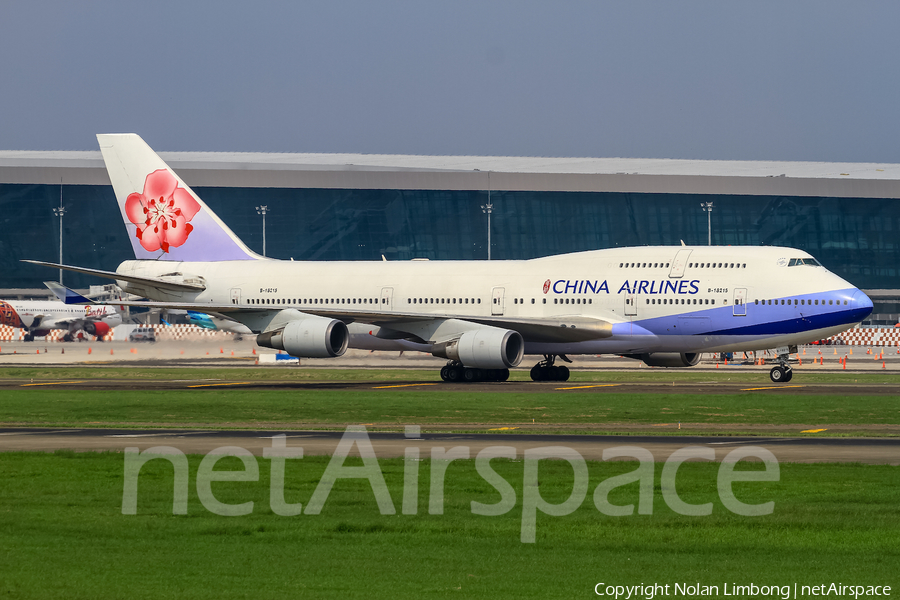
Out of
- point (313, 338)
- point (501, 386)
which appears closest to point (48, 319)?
point (313, 338)

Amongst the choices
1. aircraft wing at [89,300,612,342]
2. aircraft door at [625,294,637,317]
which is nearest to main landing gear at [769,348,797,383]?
aircraft door at [625,294,637,317]

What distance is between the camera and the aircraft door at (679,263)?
4519 centimetres

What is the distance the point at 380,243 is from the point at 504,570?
4807 inches

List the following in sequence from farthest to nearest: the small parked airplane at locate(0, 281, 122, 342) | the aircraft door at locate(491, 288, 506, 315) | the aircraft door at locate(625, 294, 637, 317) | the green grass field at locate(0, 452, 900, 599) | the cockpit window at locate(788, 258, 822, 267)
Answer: the small parked airplane at locate(0, 281, 122, 342) → the aircraft door at locate(491, 288, 506, 315) → the aircraft door at locate(625, 294, 637, 317) → the cockpit window at locate(788, 258, 822, 267) → the green grass field at locate(0, 452, 900, 599)

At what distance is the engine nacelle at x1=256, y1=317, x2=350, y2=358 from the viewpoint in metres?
A: 45.0

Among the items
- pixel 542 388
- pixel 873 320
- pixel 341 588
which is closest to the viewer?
pixel 341 588

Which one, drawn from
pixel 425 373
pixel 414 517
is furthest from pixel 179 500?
pixel 425 373

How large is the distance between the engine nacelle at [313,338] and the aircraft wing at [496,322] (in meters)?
0.63

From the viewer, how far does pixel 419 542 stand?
1461 cm

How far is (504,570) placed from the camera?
12.9 meters

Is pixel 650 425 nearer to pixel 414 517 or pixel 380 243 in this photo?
pixel 414 517

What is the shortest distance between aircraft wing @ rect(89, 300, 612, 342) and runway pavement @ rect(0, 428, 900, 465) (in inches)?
717

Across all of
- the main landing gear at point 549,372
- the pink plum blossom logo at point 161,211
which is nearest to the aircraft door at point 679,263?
the main landing gear at point 549,372

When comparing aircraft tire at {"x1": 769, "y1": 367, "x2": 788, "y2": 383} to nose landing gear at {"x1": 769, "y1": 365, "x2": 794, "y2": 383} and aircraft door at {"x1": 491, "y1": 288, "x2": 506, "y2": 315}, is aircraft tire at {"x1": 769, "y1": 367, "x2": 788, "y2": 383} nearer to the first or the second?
nose landing gear at {"x1": 769, "y1": 365, "x2": 794, "y2": 383}
